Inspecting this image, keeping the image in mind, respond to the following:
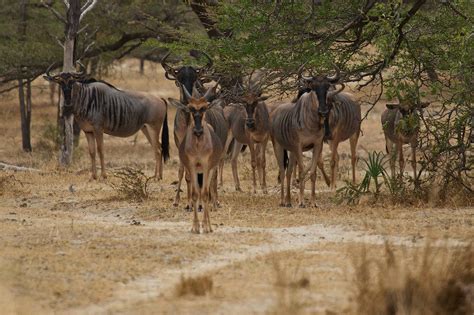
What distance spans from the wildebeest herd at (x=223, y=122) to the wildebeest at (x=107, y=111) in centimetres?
2

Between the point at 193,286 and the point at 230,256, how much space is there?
6.07 feet

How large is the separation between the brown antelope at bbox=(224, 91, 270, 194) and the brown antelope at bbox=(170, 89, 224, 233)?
3.53m

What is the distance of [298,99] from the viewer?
599 inches

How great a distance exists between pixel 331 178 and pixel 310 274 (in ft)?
27.6

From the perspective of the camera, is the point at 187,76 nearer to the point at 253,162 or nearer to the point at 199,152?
the point at 199,152

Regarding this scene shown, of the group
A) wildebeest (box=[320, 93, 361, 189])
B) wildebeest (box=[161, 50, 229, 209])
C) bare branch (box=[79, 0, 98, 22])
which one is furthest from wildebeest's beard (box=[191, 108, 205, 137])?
bare branch (box=[79, 0, 98, 22])

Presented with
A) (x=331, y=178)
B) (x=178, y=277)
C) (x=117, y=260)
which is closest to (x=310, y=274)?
(x=178, y=277)

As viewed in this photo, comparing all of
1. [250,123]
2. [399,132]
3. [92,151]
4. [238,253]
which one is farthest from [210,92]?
[92,151]

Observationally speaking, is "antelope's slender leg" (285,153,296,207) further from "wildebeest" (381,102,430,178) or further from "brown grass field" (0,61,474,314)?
"wildebeest" (381,102,430,178)

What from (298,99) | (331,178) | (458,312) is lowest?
(458,312)

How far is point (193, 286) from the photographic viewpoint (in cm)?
829

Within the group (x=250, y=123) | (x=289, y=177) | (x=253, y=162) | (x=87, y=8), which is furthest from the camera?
(x=87, y=8)

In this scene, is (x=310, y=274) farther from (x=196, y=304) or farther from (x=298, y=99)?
(x=298, y=99)

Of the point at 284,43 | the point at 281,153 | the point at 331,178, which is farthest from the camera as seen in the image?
the point at 331,178
